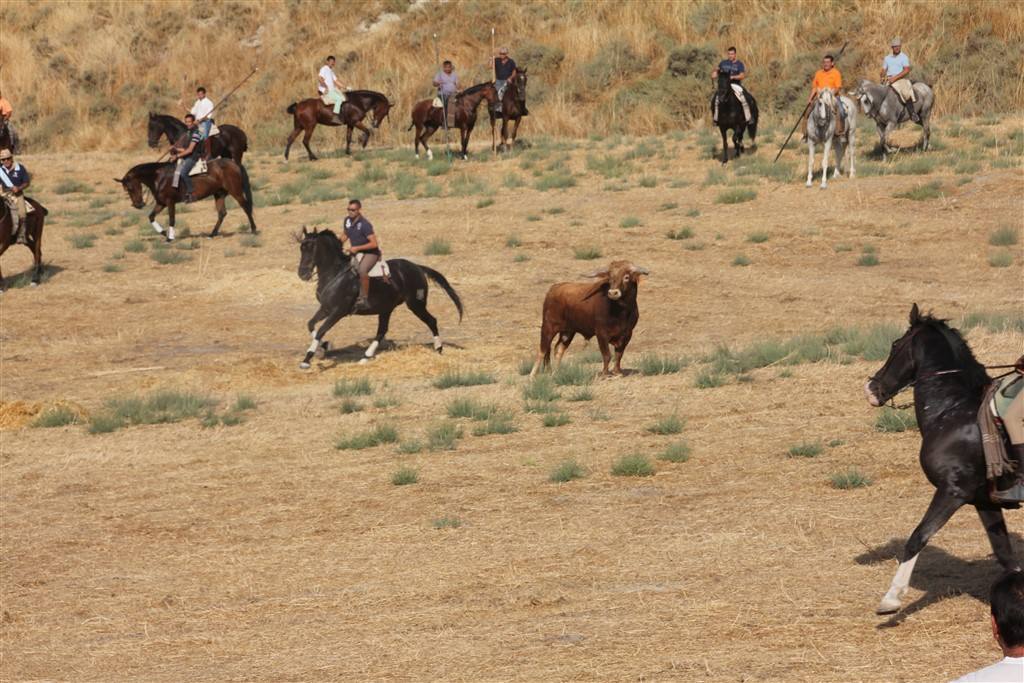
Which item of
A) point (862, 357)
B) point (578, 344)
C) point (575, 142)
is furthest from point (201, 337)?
point (575, 142)

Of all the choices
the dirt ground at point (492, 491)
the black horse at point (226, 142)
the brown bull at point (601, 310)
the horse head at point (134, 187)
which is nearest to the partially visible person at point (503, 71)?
the black horse at point (226, 142)

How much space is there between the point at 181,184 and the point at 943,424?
23.6 meters

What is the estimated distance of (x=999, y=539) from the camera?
841 centimetres

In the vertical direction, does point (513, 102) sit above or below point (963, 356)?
above

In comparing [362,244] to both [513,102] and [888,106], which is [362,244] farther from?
[513,102]

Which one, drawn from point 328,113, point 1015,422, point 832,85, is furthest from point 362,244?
point 328,113

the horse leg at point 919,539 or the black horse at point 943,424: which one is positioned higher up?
the black horse at point 943,424

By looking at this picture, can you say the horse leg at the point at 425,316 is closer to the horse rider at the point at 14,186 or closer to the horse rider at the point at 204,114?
the horse rider at the point at 14,186

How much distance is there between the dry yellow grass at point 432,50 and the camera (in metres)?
41.5

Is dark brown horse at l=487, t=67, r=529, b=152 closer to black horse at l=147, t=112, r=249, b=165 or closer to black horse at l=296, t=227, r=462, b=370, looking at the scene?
black horse at l=147, t=112, r=249, b=165

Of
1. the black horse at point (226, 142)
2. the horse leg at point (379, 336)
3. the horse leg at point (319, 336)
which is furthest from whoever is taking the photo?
the black horse at point (226, 142)

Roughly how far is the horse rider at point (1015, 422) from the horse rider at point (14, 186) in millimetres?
20866

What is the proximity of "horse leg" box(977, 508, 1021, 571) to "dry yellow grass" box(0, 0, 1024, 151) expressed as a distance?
106 ft

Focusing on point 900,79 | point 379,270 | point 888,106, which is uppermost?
point 900,79
